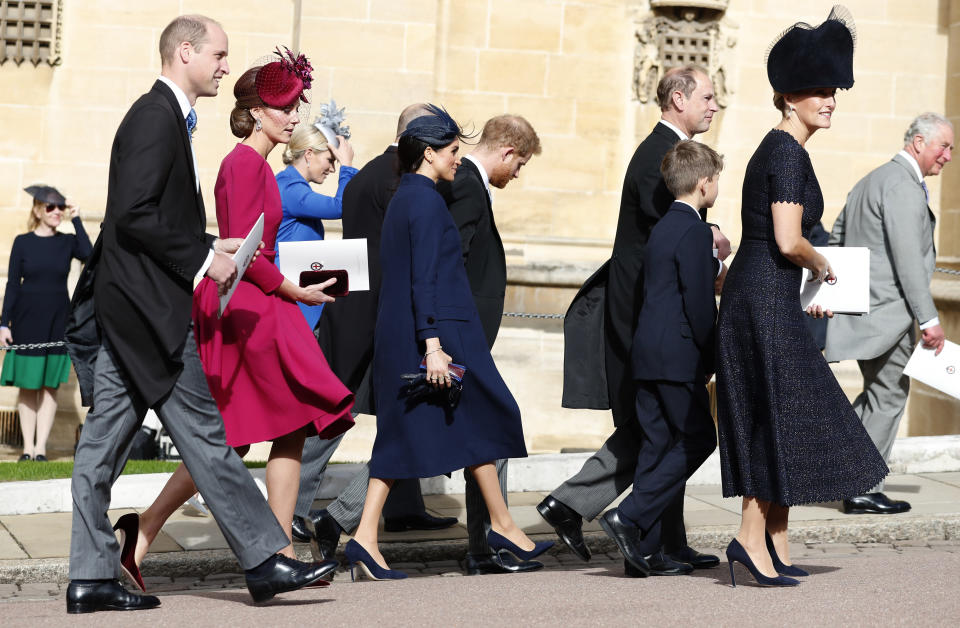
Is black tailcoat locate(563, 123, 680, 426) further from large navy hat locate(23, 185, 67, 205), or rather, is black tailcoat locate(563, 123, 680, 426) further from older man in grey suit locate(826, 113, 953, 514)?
large navy hat locate(23, 185, 67, 205)

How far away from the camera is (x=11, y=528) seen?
6.39 metres

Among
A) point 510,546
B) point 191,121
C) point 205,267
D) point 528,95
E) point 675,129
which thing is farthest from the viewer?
point 528,95

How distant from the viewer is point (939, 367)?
6.84 metres

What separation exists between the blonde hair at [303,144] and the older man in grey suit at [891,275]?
8.77ft

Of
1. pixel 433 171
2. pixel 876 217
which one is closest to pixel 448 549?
pixel 433 171

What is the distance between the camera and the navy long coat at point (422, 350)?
5.46m

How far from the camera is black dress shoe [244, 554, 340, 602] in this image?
478cm

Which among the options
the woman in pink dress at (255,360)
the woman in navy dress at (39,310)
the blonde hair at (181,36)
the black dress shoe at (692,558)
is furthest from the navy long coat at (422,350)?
the woman in navy dress at (39,310)

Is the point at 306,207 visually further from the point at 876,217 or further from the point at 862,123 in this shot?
the point at 862,123

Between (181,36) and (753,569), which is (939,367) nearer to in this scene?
(753,569)

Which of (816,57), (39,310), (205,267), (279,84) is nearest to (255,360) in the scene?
(205,267)

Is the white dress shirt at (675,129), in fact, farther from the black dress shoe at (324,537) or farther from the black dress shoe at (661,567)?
the black dress shoe at (324,537)

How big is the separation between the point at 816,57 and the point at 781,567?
6.15ft

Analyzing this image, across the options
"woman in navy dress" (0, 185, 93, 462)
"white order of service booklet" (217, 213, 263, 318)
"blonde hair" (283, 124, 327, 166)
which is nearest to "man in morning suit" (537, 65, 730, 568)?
"blonde hair" (283, 124, 327, 166)
